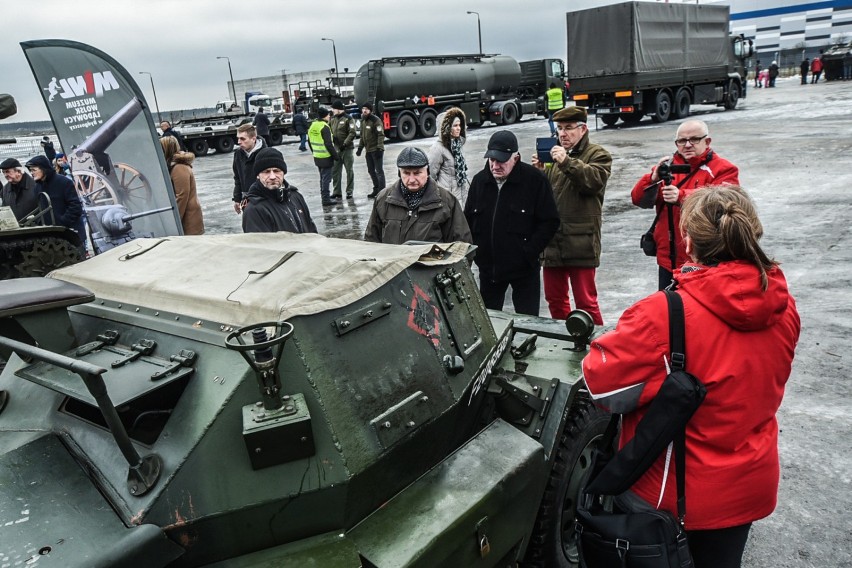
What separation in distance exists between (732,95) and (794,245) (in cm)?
2032

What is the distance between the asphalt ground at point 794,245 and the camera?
3463 mm

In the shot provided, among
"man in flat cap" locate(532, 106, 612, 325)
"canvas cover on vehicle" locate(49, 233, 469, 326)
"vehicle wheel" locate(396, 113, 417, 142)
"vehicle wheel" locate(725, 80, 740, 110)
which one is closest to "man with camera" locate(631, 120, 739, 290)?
"man in flat cap" locate(532, 106, 612, 325)

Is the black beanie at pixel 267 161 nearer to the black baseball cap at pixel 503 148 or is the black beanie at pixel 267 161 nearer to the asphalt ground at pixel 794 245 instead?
the black baseball cap at pixel 503 148

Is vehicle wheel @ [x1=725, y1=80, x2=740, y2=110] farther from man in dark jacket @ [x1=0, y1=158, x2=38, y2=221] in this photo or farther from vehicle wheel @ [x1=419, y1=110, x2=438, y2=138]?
man in dark jacket @ [x1=0, y1=158, x2=38, y2=221]

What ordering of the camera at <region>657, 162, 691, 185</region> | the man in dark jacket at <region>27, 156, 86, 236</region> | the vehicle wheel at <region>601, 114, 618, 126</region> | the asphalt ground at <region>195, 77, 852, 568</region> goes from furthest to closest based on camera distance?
the vehicle wheel at <region>601, 114, 618, 126</region>, the man in dark jacket at <region>27, 156, 86, 236</region>, the camera at <region>657, 162, 691, 185</region>, the asphalt ground at <region>195, 77, 852, 568</region>

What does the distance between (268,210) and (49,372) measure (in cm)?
250

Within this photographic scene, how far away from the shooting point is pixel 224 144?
1121 inches

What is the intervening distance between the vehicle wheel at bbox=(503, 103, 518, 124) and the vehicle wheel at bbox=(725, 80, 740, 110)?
823cm

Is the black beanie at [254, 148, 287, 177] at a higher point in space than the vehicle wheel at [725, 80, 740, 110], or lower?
higher

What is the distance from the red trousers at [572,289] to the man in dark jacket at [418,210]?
979 millimetres

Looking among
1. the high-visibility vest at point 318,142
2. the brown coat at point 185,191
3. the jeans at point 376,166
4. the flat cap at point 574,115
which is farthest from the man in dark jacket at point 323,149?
the flat cap at point 574,115

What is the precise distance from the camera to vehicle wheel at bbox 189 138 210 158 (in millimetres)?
27620

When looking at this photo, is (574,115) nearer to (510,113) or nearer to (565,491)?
(565,491)

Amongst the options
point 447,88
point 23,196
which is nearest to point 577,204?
point 23,196
